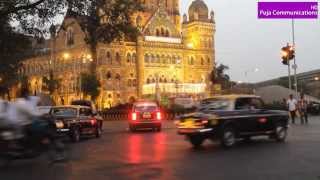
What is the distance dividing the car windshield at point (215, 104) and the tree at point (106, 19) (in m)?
12.6

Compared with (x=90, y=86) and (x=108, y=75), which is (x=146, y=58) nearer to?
(x=108, y=75)

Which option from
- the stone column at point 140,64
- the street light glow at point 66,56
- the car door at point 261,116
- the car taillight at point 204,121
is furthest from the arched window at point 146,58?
the car taillight at point 204,121

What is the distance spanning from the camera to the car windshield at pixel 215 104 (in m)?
20.3

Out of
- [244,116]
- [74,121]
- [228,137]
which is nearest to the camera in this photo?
[228,137]

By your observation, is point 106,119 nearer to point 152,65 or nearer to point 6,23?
point 6,23

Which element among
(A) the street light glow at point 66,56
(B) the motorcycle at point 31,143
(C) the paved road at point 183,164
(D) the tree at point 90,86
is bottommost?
(C) the paved road at point 183,164

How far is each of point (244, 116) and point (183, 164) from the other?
236 inches

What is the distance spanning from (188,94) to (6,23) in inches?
2881

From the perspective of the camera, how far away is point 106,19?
35.3 m

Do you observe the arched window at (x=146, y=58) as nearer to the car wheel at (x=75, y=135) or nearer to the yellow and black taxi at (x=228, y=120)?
the car wheel at (x=75, y=135)

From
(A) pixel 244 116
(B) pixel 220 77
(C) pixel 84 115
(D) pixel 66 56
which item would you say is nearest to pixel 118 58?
(D) pixel 66 56

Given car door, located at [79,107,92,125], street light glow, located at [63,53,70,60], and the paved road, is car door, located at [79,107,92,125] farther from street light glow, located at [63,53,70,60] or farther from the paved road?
street light glow, located at [63,53,70,60]

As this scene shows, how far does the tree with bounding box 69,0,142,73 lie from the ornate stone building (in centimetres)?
6339

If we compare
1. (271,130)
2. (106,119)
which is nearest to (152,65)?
(106,119)
